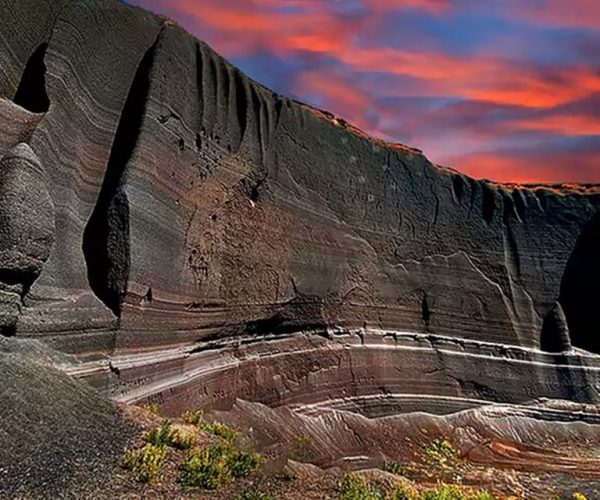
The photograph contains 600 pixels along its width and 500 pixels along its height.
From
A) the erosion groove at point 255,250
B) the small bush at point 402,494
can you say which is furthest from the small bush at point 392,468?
the small bush at point 402,494

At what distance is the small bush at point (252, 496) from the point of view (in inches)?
208

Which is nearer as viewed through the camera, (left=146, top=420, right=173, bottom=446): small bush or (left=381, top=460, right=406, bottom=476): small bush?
(left=146, top=420, right=173, bottom=446): small bush

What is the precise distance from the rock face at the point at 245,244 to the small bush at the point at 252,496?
355cm

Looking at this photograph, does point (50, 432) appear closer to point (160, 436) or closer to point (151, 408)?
point (160, 436)

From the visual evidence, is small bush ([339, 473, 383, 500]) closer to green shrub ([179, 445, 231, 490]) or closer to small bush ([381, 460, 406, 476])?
green shrub ([179, 445, 231, 490])

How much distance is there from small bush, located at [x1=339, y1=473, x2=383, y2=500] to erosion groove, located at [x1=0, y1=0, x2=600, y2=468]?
401 cm

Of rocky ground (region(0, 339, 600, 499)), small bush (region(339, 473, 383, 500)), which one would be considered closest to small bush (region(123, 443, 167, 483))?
rocky ground (region(0, 339, 600, 499))

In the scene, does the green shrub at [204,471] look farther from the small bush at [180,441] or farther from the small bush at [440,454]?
the small bush at [440,454]

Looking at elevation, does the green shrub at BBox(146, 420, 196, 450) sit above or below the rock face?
below

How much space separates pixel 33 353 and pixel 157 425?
187 centimetres

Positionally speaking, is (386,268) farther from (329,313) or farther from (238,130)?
(238,130)

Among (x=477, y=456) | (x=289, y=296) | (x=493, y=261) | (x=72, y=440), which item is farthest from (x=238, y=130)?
(x=493, y=261)

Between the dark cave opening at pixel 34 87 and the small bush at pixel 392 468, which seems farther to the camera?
the small bush at pixel 392 468

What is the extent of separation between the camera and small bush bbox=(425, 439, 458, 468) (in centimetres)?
1313
